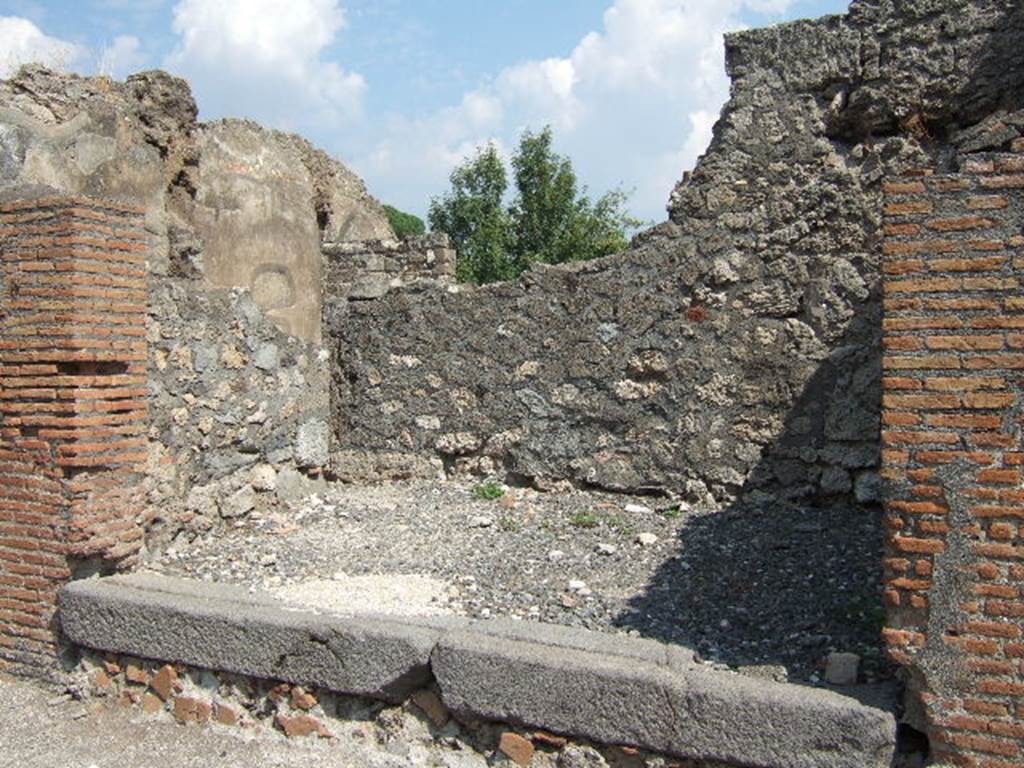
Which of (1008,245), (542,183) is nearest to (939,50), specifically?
(1008,245)

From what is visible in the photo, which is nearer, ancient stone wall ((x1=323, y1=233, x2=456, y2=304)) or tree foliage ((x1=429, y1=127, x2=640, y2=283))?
ancient stone wall ((x1=323, y1=233, x2=456, y2=304))

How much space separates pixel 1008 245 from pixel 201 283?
4313 mm

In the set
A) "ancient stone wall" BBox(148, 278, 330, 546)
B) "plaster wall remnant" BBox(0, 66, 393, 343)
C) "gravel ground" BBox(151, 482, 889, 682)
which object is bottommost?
"gravel ground" BBox(151, 482, 889, 682)

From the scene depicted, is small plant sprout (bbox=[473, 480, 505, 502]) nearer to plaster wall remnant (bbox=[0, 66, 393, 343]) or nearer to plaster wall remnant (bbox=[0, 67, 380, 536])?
plaster wall remnant (bbox=[0, 67, 380, 536])

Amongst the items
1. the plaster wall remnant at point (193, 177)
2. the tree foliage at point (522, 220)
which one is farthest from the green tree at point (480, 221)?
the plaster wall remnant at point (193, 177)

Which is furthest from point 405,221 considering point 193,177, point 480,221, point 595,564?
point 595,564

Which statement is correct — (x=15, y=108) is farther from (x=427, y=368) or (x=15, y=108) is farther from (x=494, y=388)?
(x=494, y=388)

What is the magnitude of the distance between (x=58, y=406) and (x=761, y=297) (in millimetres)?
3512

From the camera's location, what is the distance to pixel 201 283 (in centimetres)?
559

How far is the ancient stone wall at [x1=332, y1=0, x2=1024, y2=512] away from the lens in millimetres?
4824

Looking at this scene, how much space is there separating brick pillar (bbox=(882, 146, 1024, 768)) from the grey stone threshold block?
0.26 metres

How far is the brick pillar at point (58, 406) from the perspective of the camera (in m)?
4.21

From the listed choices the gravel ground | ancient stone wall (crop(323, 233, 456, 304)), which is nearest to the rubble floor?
the gravel ground

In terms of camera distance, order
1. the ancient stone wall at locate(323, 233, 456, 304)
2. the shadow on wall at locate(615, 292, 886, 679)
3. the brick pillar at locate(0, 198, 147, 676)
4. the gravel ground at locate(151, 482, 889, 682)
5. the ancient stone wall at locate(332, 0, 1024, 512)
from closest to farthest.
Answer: the shadow on wall at locate(615, 292, 886, 679) → the gravel ground at locate(151, 482, 889, 682) → the brick pillar at locate(0, 198, 147, 676) → the ancient stone wall at locate(332, 0, 1024, 512) → the ancient stone wall at locate(323, 233, 456, 304)
